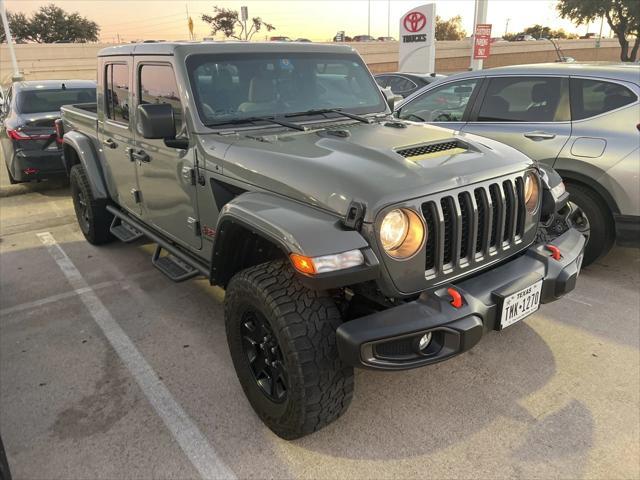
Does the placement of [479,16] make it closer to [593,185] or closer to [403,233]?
[593,185]

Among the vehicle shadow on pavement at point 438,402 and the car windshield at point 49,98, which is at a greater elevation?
the car windshield at point 49,98

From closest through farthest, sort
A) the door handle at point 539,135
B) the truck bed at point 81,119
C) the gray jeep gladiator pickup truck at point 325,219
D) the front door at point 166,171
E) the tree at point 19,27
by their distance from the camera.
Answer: the gray jeep gladiator pickup truck at point 325,219 < the front door at point 166,171 < the door handle at point 539,135 < the truck bed at point 81,119 < the tree at point 19,27

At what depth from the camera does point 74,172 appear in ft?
17.4

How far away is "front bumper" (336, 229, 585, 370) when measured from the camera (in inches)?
81.1

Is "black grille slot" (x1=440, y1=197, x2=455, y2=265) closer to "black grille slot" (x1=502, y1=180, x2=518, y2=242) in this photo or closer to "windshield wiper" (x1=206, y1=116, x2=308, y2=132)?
"black grille slot" (x1=502, y1=180, x2=518, y2=242)

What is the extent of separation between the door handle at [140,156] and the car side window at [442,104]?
3046 millimetres

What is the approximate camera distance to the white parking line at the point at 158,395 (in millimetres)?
2449

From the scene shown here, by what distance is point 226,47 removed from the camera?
10.9ft

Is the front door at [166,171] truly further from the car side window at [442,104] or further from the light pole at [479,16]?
the light pole at [479,16]

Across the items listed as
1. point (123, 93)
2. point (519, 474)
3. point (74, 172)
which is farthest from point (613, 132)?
point (74, 172)

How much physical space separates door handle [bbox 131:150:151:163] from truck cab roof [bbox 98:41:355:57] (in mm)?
725

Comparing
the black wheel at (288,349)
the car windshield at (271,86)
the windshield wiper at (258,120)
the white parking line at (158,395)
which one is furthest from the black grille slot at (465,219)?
the white parking line at (158,395)

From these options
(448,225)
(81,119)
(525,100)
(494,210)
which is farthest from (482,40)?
(448,225)

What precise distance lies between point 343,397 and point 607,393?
1.64m
